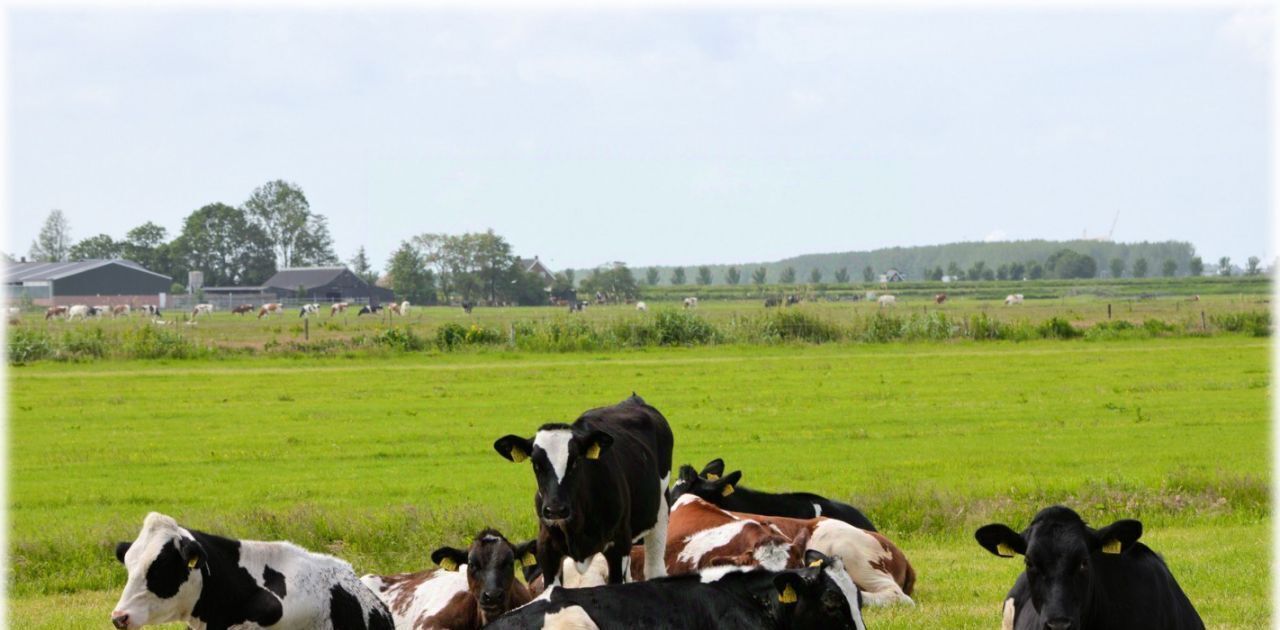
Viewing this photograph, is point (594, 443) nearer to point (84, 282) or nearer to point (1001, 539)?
point (1001, 539)

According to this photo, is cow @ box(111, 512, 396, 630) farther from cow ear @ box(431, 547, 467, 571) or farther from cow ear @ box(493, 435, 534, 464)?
cow ear @ box(493, 435, 534, 464)

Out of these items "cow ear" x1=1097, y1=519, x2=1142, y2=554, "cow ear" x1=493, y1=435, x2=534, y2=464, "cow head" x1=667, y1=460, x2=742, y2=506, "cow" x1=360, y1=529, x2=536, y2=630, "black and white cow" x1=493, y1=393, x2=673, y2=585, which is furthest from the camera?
"cow head" x1=667, y1=460, x2=742, y2=506

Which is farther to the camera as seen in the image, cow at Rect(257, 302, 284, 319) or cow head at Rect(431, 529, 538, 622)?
cow at Rect(257, 302, 284, 319)

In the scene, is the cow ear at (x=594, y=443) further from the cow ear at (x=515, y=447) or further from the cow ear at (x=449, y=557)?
the cow ear at (x=449, y=557)

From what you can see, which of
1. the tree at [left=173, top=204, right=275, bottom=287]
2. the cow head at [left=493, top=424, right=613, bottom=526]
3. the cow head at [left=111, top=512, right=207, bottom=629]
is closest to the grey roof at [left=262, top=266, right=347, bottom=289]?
the tree at [left=173, top=204, right=275, bottom=287]

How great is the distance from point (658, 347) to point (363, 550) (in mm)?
40506

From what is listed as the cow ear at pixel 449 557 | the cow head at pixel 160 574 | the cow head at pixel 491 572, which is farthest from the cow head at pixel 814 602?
the cow head at pixel 160 574

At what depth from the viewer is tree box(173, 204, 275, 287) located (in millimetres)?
161875

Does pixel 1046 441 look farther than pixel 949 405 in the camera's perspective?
No

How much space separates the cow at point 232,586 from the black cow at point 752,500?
452 centimetres

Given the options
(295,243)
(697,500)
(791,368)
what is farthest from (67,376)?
(295,243)

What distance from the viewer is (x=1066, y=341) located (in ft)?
184

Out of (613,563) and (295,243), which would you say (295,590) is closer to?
(613,563)

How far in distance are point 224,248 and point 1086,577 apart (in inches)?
6568
